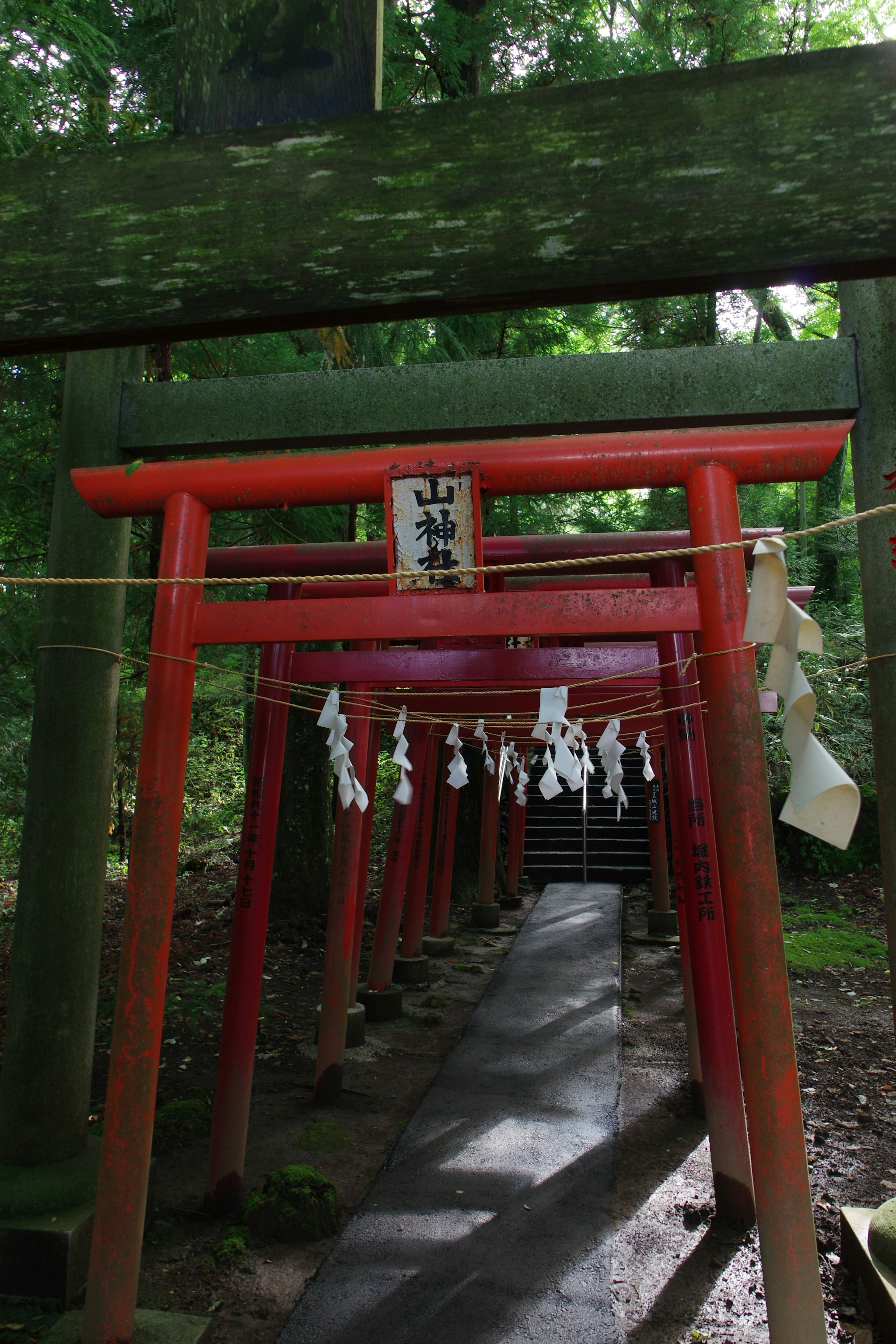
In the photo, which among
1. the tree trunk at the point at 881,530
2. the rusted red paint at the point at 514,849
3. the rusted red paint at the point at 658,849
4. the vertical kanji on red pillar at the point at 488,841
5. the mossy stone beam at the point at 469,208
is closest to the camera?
the mossy stone beam at the point at 469,208

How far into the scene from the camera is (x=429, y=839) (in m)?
8.98

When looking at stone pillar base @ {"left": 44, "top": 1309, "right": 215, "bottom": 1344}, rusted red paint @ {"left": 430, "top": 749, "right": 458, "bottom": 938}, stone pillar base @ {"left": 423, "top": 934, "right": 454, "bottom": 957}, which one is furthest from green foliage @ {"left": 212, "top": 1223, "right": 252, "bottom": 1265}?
rusted red paint @ {"left": 430, "top": 749, "right": 458, "bottom": 938}

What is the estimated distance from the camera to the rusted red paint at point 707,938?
4.14 meters

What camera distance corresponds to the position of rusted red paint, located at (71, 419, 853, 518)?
9.54 ft

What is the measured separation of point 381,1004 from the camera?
7.41 meters

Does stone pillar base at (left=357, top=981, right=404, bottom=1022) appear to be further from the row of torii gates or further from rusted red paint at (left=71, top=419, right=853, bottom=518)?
rusted red paint at (left=71, top=419, right=853, bottom=518)

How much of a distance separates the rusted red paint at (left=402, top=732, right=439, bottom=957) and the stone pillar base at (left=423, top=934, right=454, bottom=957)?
2.49ft

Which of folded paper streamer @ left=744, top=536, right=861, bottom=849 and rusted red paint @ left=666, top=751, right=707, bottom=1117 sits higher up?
folded paper streamer @ left=744, top=536, right=861, bottom=849

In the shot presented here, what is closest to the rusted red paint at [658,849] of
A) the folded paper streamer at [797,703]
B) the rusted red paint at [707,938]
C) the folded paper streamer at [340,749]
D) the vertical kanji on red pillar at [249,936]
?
the rusted red paint at [707,938]

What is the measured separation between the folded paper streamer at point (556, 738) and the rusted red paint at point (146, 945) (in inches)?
55.9

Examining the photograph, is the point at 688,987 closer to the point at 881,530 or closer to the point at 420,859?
the point at 420,859

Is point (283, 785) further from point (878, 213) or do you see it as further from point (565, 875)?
point (878, 213)

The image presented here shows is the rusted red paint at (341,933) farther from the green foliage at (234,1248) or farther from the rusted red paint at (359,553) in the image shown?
the green foliage at (234,1248)

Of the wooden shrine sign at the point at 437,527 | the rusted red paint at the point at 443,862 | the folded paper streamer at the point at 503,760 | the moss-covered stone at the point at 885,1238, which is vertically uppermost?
the wooden shrine sign at the point at 437,527
